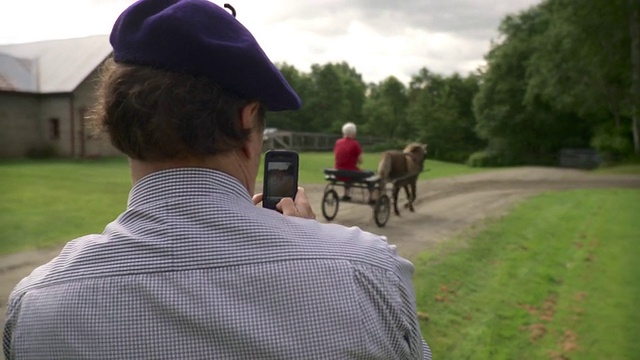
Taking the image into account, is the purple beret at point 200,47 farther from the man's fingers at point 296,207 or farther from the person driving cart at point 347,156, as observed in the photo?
the person driving cart at point 347,156

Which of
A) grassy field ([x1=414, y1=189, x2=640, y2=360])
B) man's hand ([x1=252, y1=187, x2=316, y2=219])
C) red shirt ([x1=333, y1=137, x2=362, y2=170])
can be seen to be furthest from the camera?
red shirt ([x1=333, y1=137, x2=362, y2=170])

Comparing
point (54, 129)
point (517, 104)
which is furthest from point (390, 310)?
point (517, 104)

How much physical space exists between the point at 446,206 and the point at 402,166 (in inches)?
53.3

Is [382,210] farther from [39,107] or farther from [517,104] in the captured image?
[39,107]

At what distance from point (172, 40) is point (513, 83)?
19.2 feet

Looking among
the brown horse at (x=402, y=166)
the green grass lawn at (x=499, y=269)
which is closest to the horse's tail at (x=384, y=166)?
the brown horse at (x=402, y=166)

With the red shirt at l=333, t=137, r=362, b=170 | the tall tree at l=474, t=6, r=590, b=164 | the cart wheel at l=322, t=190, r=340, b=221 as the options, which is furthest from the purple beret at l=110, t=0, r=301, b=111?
the cart wheel at l=322, t=190, r=340, b=221

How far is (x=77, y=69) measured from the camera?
5.59 feet

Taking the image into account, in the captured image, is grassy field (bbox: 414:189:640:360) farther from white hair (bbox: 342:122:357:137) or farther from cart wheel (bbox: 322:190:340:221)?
cart wheel (bbox: 322:190:340:221)

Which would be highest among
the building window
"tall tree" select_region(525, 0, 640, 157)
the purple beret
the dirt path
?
"tall tree" select_region(525, 0, 640, 157)

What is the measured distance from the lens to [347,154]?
7457 mm

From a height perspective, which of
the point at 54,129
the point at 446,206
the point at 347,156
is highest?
the point at 54,129

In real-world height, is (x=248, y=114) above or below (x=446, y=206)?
above

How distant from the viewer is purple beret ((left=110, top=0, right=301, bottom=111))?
85 centimetres
